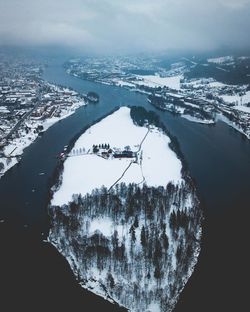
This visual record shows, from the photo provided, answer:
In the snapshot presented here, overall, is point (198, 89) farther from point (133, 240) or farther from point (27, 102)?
point (133, 240)

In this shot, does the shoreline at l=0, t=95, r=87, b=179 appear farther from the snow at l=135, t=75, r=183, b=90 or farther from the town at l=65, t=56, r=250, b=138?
the snow at l=135, t=75, r=183, b=90

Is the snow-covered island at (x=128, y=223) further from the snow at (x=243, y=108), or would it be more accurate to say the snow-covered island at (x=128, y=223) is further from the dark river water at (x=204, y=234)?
the snow at (x=243, y=108)

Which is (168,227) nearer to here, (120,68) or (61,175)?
(61,175)

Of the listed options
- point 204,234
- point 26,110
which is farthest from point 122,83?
point 204,234

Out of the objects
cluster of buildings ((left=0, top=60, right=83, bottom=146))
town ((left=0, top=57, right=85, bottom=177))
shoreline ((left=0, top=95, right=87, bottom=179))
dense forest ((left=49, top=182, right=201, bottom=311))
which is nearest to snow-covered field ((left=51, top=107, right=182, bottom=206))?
dense forest ((left=49, top=182, right=201, bottom=311))

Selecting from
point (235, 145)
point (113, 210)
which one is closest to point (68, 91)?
point (235, 145)
